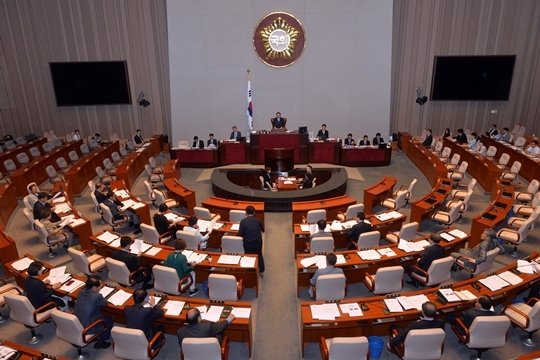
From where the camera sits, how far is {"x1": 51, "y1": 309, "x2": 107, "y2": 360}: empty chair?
5771mm

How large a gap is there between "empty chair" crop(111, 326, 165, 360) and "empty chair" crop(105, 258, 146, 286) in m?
1.86

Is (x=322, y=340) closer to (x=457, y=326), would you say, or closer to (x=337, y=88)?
(x=457, y=326)

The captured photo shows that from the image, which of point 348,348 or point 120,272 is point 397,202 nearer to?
point 348,348

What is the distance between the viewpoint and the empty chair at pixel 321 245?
8.26 metres

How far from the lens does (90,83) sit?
19375 mm

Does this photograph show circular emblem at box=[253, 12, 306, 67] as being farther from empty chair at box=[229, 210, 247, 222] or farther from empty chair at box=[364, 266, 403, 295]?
empty chair at box=[364, 266, 403, 295]

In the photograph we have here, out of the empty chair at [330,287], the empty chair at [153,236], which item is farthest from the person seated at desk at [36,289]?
the empty chair at [330,287]

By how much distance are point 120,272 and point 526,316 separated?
723cm

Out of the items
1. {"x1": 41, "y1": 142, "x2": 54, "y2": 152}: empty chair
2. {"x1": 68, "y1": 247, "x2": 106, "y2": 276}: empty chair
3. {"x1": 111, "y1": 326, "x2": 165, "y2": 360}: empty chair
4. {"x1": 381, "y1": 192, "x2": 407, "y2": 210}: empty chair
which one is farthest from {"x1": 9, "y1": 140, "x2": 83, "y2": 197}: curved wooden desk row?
{"x1": 381, "y1": 192, "x2": 407, "y2": 210}: empty chair

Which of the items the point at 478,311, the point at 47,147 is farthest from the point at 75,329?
the point at 47,147

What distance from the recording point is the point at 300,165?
16.9 metres

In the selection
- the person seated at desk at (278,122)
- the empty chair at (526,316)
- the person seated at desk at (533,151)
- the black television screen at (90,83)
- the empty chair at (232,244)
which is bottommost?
the empty chair at (526,316)

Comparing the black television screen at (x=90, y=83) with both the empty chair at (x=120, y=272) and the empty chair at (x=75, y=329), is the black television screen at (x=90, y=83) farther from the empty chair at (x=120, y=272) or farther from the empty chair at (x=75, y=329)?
the empty chair at (x=75, y=329)

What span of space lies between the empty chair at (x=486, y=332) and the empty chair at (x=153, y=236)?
6.47 meters
